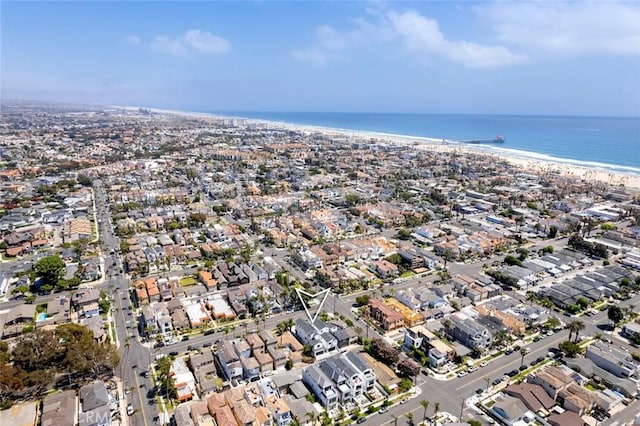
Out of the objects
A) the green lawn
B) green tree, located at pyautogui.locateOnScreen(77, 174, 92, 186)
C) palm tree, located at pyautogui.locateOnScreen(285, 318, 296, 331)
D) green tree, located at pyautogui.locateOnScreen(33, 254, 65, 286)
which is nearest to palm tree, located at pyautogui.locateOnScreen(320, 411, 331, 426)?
palm tree, located at pyautogui.locateOnScreen(285, 318, 296, 331)

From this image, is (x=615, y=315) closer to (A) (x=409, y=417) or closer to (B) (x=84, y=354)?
(A) (x=409, y=417)

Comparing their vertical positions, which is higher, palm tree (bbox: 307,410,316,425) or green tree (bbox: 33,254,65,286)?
green tree (bbox: 33,254,65,286)

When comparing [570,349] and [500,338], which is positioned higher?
[570,349]

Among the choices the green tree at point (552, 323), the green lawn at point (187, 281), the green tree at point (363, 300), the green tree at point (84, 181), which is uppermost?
the green tree at point (84, 181)

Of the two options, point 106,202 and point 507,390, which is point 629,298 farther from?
point 106,202

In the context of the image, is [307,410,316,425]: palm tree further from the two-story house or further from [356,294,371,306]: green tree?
[356,294,371,306]: green tree

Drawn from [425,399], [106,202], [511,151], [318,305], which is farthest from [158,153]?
[511,151]

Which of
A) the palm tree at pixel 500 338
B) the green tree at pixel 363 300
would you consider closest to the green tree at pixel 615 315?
the palm tree at pixel 500 338

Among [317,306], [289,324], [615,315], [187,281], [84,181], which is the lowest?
[187,281]

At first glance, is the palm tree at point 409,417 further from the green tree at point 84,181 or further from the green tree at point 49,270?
the green tree at point 84,181

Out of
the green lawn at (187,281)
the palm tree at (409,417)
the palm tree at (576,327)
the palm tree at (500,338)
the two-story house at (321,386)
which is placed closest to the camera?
the palm tree at (409,417)

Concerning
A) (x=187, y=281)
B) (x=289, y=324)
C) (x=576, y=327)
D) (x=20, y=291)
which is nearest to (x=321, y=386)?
(x=289, y=324)
